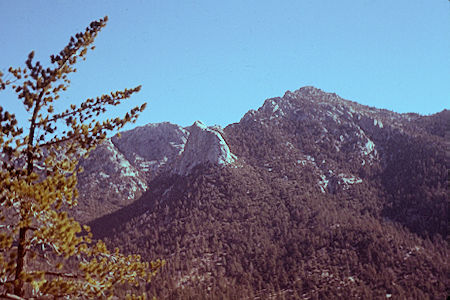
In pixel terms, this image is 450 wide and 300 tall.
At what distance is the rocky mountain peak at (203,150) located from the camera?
171750 mm

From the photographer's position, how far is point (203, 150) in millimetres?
179625

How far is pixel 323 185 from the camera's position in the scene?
16238 centimetres

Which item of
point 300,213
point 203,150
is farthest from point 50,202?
point 203,150

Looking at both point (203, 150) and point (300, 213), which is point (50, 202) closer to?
point (300, 213)

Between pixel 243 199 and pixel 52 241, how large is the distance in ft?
484

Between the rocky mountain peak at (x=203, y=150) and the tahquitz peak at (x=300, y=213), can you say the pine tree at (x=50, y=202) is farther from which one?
the rocky mountain peak at (x=203, y=150)

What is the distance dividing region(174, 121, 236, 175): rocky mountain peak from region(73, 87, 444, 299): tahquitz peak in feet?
2.39

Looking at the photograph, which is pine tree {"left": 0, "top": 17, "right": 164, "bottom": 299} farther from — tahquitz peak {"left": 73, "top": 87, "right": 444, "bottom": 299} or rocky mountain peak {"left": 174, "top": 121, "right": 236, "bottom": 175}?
rocky mountain peak {"left": 174, "top": 121, "right": 236, "bottom": 175}

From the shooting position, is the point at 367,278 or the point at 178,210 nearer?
the point at 367,278

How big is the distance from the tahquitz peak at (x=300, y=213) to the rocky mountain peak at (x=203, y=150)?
0.73 m

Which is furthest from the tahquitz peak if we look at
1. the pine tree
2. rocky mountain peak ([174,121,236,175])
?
the pine tree

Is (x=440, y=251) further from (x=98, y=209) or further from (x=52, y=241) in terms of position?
(x=98, y=209)

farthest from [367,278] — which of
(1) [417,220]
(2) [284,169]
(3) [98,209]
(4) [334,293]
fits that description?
(3) [98,209]

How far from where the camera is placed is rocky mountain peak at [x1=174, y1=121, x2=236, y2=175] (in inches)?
6762
